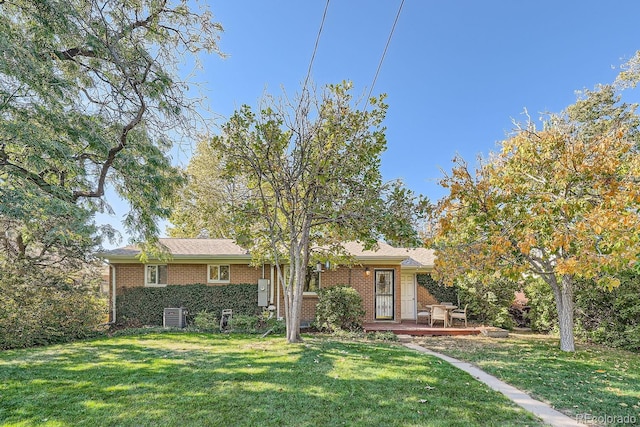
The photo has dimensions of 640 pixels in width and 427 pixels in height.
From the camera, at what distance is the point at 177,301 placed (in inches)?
512

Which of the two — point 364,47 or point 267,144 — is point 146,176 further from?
point 364,47

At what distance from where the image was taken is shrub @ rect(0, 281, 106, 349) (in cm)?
898

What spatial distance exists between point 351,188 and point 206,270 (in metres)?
7.54

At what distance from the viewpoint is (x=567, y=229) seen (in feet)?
23.2

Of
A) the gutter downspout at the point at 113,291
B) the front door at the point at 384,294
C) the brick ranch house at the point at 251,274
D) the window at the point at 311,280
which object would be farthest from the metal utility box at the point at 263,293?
the gutter downspout at the point at 113,291

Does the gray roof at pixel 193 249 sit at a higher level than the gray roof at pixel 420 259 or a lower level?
higher

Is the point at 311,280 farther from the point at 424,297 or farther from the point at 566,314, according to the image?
the point at 566,314

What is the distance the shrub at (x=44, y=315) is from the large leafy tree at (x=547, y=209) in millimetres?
10617

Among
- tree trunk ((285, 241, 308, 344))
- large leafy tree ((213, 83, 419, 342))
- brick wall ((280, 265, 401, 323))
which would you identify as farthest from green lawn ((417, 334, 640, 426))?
tree trunk ((285, 241, 308, 344))


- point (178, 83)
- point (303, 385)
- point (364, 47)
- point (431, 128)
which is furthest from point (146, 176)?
point (431, 128)

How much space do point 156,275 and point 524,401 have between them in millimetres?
12768

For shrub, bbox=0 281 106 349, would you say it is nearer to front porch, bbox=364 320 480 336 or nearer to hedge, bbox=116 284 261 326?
hedge, bbox=116 284 261 326

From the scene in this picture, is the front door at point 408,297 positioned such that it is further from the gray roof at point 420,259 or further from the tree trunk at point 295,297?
the tree trunk at point 295,297

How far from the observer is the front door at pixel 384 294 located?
14203 mm
